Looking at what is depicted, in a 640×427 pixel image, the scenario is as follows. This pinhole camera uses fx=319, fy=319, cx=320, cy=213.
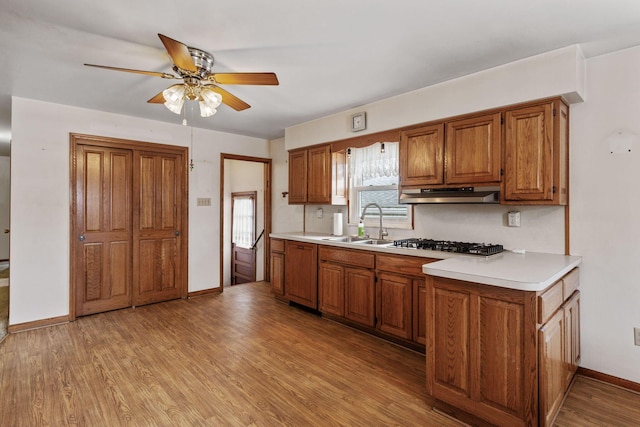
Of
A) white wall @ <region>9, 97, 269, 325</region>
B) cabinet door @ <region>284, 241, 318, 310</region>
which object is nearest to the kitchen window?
cabinet door @ <region>284, 241, 318, 310</region>

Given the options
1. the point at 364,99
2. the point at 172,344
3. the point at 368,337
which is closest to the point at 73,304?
the point at 172,344

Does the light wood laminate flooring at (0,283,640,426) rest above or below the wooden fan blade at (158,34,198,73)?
below

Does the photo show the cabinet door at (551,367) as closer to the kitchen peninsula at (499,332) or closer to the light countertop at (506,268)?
the kitchen peninsula at (499,332)

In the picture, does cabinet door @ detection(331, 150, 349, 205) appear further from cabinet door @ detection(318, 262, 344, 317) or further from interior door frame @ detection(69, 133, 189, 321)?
interior door frame @ detection(69, 133, 189, 321)

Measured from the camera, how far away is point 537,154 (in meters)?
2.42

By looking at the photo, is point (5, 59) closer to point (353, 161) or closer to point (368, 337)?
point (353, 161)

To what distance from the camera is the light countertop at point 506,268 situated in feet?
5.51

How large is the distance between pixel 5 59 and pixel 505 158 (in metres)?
4.05

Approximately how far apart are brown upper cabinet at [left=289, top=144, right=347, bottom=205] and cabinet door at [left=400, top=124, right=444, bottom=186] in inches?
40.1

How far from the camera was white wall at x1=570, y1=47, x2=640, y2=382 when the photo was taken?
232cm

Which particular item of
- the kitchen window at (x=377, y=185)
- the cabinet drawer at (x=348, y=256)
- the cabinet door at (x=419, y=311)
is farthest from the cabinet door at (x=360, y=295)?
the kitchen window at (x=377, y=185)

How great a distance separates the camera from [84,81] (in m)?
2.95

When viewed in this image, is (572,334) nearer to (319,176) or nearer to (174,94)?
(319,176)

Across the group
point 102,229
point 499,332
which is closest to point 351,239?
point 499,332
